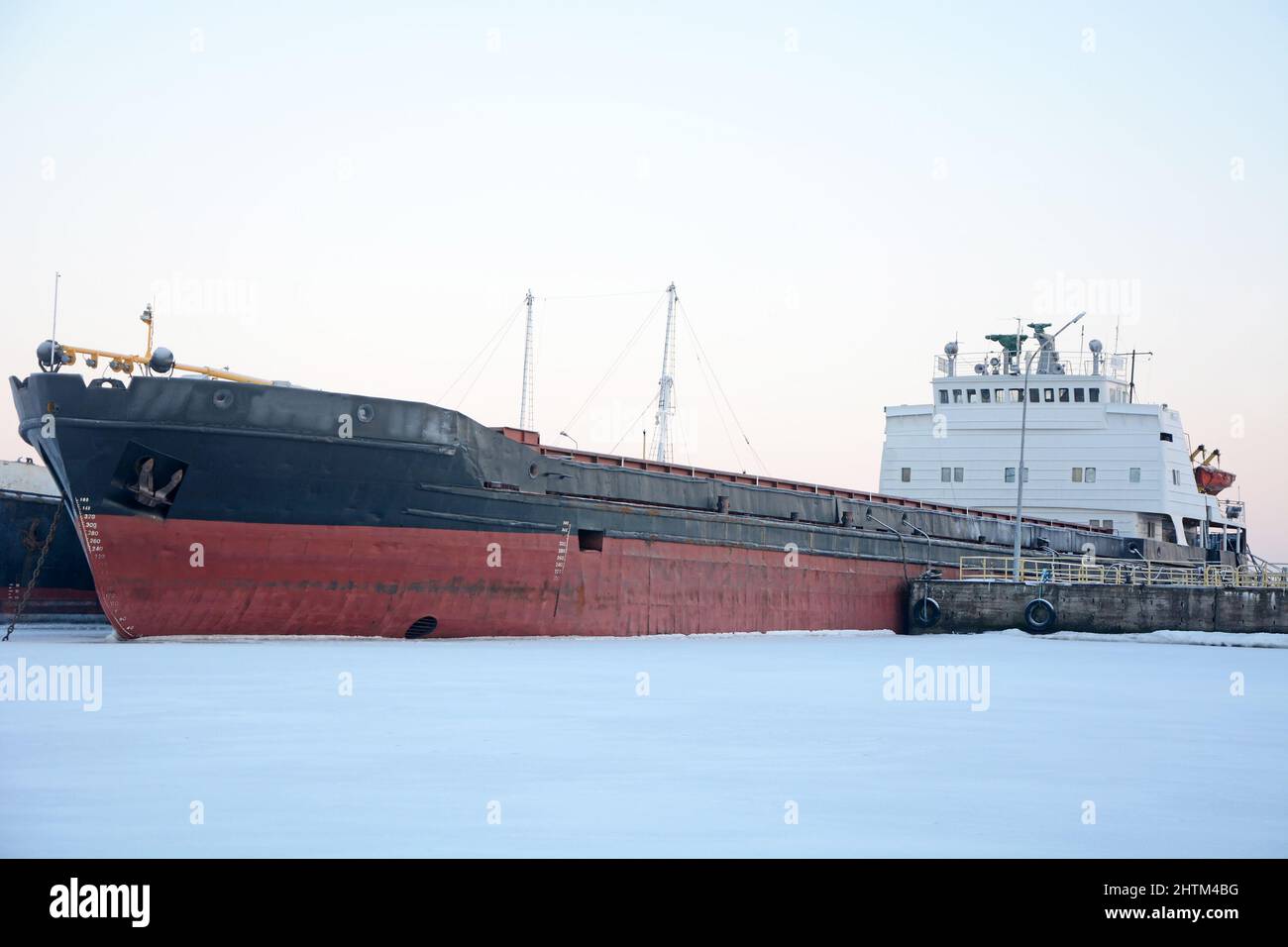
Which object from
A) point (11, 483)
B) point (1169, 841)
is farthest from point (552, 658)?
point (11, 483)

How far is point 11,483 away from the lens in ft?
103

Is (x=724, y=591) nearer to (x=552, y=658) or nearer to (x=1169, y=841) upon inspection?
(x=552, y=658)

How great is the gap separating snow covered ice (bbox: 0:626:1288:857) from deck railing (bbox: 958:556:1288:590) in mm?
14143

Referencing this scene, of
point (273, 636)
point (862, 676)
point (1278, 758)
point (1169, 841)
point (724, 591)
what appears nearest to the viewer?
point (1169, 841)

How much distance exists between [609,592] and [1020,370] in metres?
21.9

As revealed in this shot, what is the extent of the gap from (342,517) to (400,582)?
1.42 meters

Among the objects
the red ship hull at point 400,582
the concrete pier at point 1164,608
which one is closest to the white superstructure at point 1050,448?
the concrete pier at point 1164,608

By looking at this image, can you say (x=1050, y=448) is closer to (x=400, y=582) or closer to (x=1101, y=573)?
(x=1101, y=573)

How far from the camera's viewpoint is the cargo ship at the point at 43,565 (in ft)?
82.2

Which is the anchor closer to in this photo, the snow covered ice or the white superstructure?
the snow covered ice

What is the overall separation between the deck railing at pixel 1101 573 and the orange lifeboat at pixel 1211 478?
8.41 m

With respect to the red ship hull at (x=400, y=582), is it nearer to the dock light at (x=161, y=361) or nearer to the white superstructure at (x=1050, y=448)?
the dock light at (x=161, y=361)

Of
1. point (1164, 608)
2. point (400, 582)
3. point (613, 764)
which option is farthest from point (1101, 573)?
point (613, 764)
